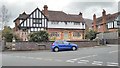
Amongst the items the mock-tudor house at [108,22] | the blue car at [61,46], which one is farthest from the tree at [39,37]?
the mock-tudor house at [108,22]

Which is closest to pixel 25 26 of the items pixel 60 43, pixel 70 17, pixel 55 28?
pixel 55 28

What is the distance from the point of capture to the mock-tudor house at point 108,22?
6397 cm

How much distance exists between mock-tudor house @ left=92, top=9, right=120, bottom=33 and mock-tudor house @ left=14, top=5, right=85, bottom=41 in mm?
7919

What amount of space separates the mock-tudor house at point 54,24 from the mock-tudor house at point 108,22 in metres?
7.92

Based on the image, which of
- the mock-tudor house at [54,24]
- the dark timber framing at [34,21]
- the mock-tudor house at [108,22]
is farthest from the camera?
the mock-tudor house at [108,22]

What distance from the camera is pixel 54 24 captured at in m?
59.0

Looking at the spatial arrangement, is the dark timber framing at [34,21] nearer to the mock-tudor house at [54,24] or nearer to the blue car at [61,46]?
the mock-tudor house at [54,24]

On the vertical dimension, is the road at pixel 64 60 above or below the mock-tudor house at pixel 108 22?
below

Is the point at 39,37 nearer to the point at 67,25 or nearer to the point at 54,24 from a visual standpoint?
the point at 54,24

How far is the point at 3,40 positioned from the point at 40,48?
6.06m

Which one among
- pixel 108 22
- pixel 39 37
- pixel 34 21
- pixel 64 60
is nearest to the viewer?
pixel 64 60

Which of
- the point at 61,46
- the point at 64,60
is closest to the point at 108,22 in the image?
the point at 61,46

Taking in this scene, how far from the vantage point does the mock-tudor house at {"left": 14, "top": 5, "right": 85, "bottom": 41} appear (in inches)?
2164

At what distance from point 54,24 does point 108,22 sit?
16543 mm
